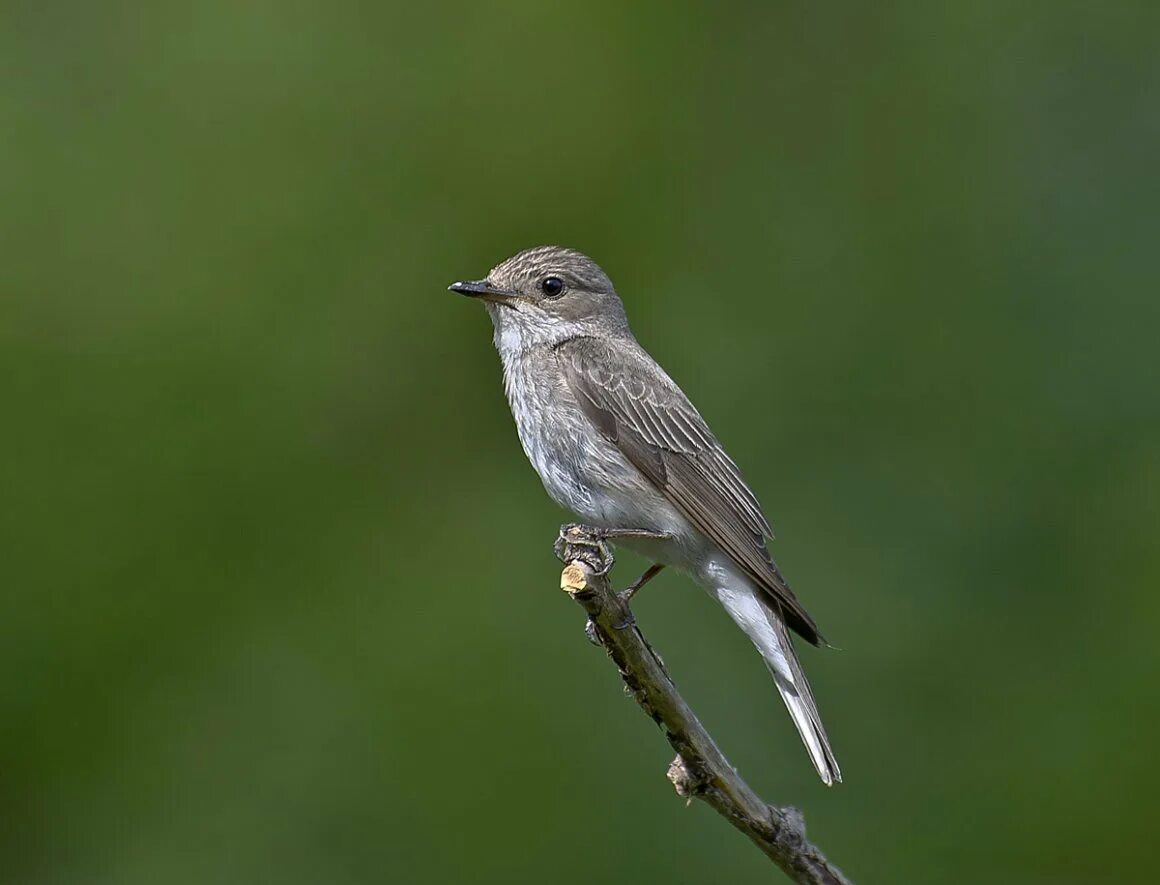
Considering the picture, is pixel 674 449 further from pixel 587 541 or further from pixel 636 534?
pixel 587 541

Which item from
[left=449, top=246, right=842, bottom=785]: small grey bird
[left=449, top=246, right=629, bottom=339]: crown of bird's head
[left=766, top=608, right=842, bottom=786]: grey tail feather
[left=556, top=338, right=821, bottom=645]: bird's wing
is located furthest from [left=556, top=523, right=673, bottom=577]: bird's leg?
[left=449, top=246, right=629, bottom=339]: crown of bird's head

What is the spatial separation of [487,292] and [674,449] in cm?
93

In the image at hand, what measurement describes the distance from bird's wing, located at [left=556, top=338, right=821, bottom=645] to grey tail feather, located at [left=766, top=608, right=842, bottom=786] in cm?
7

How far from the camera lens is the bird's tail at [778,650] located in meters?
5.56

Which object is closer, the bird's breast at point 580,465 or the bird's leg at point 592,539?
the bird's leg at point 592,539

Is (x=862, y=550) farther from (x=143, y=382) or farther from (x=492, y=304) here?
(x=143, y=382)

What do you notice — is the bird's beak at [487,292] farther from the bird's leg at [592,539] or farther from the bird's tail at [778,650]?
the bird's tail at [778,650]

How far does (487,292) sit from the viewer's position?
19.9 feet

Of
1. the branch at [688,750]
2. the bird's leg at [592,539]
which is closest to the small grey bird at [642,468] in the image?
the bird's leg at [592,539]

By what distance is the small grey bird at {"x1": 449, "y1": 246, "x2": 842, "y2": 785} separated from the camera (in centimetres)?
565

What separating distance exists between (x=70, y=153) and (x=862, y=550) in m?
4.37

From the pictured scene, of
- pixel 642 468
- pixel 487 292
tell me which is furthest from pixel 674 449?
pixel 487 292

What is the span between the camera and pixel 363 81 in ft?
27.6

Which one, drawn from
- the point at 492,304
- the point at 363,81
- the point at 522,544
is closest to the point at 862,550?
the point at 522,544
